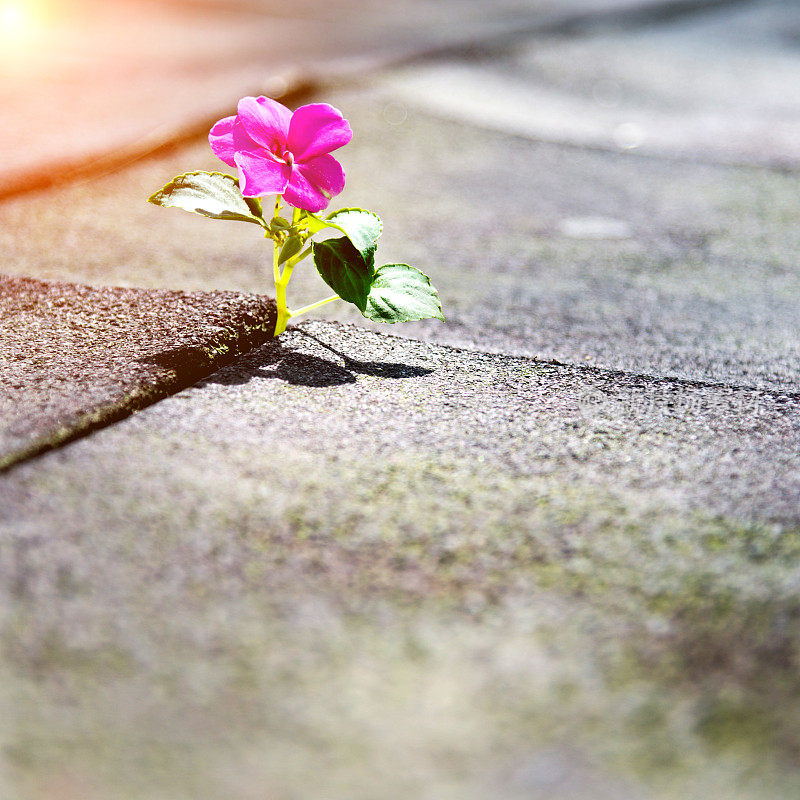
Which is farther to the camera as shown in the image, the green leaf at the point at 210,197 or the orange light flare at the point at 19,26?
the orange light flare at the point at 19,26

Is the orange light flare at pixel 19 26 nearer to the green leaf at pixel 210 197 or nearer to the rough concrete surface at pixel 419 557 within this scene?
the rough concrete surface at pixel 419 557

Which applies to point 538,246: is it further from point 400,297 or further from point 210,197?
point 210,197

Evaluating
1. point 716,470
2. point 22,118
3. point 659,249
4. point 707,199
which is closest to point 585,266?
point 659,249

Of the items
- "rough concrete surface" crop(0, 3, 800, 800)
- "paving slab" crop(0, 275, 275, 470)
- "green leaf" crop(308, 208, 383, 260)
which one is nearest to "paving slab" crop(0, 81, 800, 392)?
"rough concrete surface" crop(0, 3, 800, 800)

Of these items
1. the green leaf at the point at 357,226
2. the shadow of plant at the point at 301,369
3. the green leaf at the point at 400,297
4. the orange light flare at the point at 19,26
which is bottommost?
the shadow of plant at the point at 301,369

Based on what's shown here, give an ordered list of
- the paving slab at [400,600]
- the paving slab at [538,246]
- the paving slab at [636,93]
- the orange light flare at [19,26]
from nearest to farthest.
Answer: the paving slab at [400,600] → the paving slab at [538,246] → the paving slab at [636,93] → the orange light flare at [19,26]

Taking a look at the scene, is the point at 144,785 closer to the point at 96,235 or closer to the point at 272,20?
the point at 96,235

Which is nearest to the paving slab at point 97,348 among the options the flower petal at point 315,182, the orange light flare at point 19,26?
the flower petal at point 315,182
